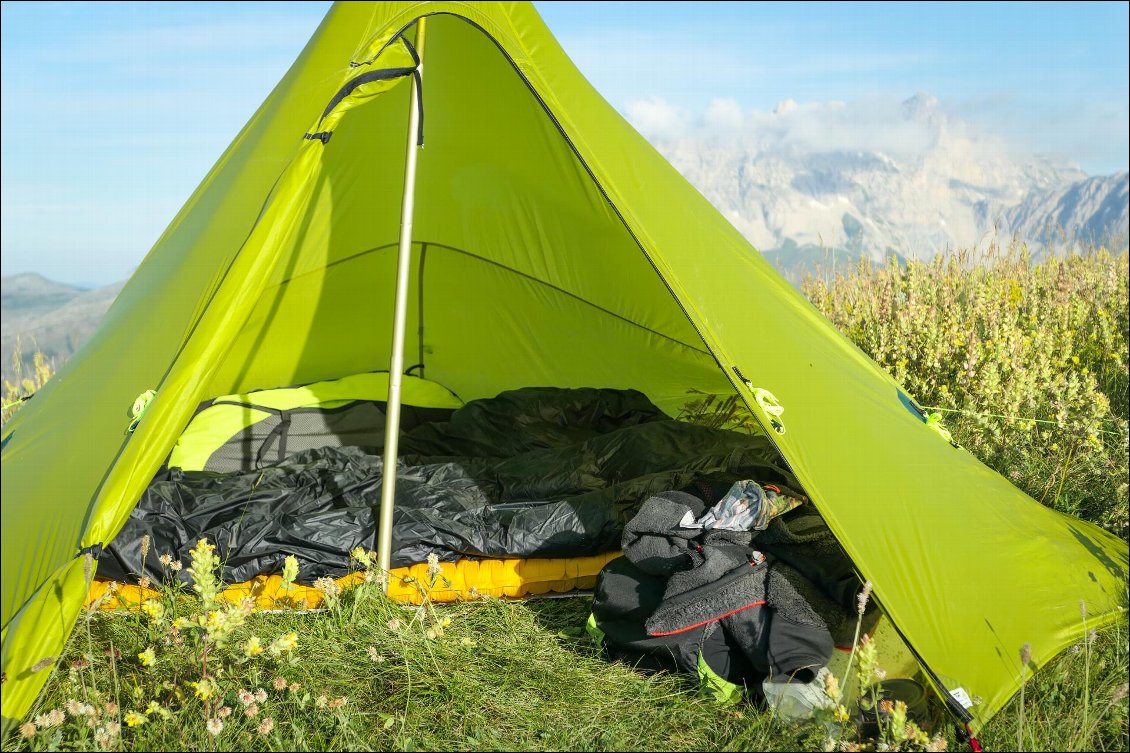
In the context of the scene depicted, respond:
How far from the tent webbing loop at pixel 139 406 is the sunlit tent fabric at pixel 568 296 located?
0.04 metres

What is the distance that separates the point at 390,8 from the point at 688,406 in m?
2.08

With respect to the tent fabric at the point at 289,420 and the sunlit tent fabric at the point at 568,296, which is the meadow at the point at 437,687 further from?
the tent fabric at the point at 289,420

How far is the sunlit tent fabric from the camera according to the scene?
189 centimetres

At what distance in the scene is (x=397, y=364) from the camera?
2.42m

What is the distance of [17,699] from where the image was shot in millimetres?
1676

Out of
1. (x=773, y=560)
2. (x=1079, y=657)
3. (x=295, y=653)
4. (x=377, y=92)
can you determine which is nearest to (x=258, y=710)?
(x=295, y=653)

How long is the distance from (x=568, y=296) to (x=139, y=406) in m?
2.16

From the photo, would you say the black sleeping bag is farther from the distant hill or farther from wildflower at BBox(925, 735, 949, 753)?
the distant hill

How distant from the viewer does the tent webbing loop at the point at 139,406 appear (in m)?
2.00

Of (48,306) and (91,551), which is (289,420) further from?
(48,306)

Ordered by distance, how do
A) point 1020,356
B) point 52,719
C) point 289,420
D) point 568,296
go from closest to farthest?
point 52,719 → point 289,420 → point 1020,356 → point 568,296

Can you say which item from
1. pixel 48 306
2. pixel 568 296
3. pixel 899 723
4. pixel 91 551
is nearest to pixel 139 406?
pixel 91 551

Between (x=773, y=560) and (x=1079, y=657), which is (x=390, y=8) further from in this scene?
(x=1079, y=657)

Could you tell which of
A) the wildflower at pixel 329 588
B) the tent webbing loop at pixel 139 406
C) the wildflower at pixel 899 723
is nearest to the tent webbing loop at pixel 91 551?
the tent webbing loop at pixel 139 406
